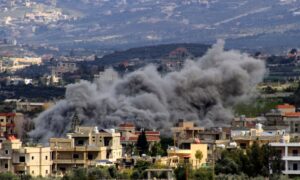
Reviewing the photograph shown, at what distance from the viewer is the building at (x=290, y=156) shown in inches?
2002

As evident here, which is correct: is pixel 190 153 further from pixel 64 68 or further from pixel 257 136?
pixel 64 68

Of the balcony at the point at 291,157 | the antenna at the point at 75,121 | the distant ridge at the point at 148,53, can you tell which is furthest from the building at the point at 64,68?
the balcony at the point at 291,157

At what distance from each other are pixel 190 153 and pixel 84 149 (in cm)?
336

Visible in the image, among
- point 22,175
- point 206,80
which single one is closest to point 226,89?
point 206,80

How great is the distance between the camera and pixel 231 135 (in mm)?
61844

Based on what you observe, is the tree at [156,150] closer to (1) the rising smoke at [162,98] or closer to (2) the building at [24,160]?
(2) the building at [24,160]

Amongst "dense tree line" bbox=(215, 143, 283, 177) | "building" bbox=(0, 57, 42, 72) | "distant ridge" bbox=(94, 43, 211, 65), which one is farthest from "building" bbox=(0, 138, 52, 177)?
"building" bbox=(0, 57, 42, 72)

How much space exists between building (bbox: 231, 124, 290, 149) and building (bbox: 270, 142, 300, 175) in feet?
5.72

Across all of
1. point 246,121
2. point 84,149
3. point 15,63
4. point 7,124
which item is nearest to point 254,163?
point 84,149

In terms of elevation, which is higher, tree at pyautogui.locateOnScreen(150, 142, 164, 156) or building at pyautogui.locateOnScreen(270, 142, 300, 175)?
building at pyautogui.locateOnScreen(270, 142, 300, 175)

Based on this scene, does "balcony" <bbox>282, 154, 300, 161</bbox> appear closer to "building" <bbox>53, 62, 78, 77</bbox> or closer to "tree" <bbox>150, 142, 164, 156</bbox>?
"tree" <bbox>150, 142, 164, 156</bbox>

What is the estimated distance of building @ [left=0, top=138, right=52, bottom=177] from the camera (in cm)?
5241

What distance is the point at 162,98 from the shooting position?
7900cm

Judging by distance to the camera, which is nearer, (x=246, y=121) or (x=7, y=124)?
(x=246, y=121)
